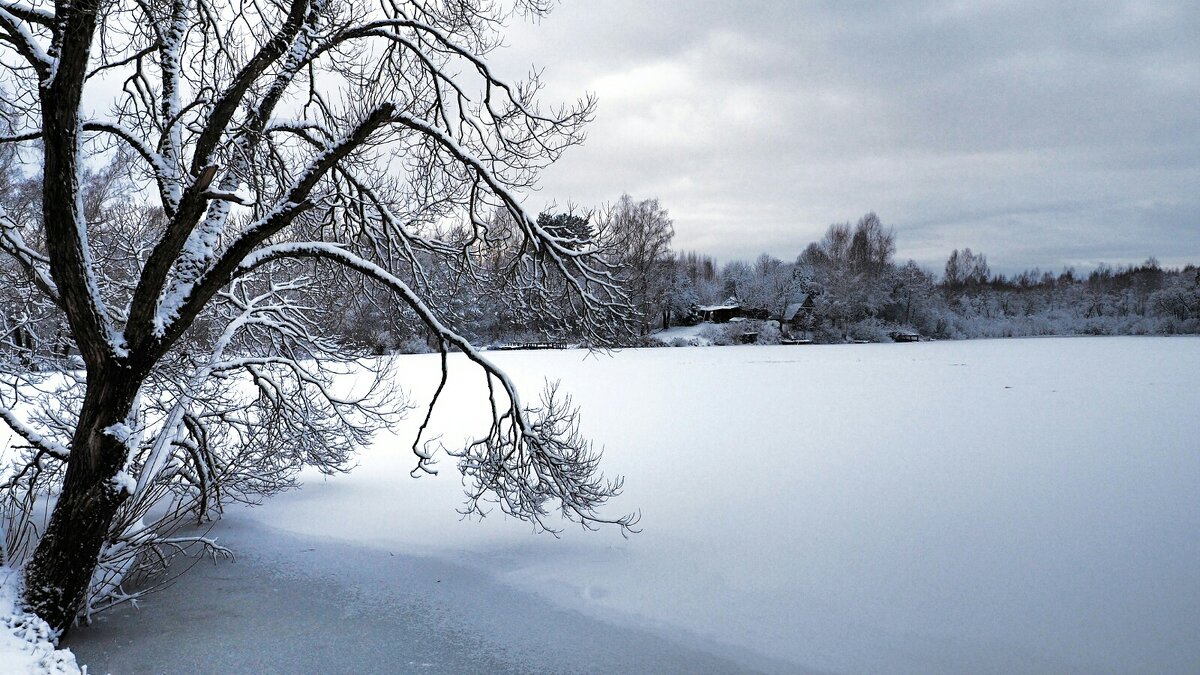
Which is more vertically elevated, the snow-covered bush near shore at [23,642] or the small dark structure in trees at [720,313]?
the small dark structure in trees at [720,313]

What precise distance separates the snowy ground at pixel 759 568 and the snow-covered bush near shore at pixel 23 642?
2.06 feet

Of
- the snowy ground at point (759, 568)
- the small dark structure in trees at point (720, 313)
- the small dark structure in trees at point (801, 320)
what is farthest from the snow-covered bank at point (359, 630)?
the small dark structure in trees at point (720, 313)

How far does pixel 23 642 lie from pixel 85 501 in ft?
3.03

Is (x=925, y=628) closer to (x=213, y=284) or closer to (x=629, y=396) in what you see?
(x=213, y=284)

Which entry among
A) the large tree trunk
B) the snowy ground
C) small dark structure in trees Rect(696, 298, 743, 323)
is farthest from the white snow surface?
small dark structure in trees Rect(696, 298, 743, 323)

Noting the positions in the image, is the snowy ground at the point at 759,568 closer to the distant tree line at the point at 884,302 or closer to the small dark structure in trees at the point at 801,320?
the distant tree line at the point at 884,302

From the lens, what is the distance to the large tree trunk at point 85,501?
5.25 metres

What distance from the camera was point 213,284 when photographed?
562 centimetres

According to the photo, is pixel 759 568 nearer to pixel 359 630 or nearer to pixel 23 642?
pixel 359 630

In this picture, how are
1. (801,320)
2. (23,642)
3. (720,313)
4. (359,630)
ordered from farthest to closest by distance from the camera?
(720,313) → (801,320) → (359,630) → (23,642)

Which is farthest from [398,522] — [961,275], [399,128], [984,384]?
[961,275]

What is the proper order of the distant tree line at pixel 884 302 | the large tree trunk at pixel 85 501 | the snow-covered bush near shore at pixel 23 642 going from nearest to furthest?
the snow-covered bush near shore at pixel 23 642, the large tree trunk at pixel 85 501, the distant tree line at pixel 884 302

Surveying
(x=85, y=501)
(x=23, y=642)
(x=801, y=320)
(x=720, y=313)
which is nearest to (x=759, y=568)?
(x=85, y=501)

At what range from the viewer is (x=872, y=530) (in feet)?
27.0
